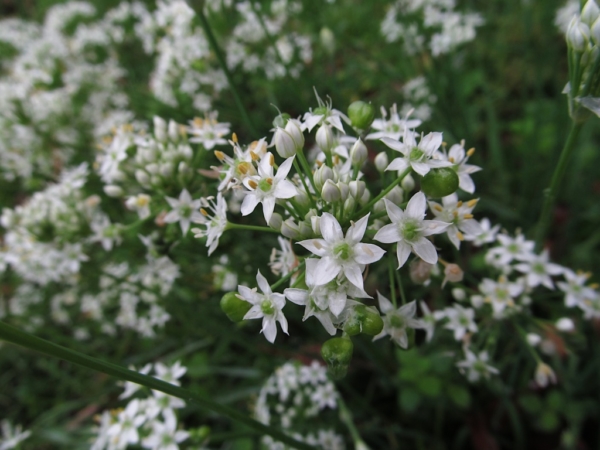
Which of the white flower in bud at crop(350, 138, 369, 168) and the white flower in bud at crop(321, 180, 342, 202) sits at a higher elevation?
the white flower in bud at crop(350, 138, 369, 168)

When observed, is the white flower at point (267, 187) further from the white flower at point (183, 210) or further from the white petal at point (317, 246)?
the white flower at point (183, 210)

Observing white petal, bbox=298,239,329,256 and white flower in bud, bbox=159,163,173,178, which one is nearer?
white petal, bbox=298,239,329,256

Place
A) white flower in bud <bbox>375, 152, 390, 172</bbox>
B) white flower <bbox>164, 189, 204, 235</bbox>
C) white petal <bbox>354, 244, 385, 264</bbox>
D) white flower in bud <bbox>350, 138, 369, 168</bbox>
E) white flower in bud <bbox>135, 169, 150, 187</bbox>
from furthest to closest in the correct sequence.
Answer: white flower in bud <bbox>135, 169, 150, 187</bbox> < white flower <bbox>164, 189, 204, 235</bbox> < white flower in bud <bbox>375, 152, 390, 172</bbox> < white flower in bud <bbox>350, 138, 369, 168</bbox> < white petal <bbox>354, 244, 385, 264</bbox>

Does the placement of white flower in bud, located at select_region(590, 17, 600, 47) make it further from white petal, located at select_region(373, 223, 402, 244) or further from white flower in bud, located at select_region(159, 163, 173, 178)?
white flower in bud, located at select_region(159, 163, 173, 178)

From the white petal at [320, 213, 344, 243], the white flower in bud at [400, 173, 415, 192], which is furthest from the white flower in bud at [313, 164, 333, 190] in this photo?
the white flower in bud at [400, 173, 415, 192]

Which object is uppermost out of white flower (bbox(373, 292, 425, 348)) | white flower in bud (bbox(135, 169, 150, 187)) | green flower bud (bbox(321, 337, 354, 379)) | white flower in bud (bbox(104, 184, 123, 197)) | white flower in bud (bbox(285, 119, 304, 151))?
white flower in bud (bbox(104, 184, 123, 197))

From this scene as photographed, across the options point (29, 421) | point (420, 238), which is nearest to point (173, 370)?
point (420, 238)

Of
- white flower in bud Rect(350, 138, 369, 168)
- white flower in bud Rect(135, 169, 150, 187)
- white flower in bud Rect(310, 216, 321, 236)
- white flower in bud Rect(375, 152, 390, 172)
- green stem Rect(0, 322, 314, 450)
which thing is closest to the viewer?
green stem Rect(0, 322, 314, 450)

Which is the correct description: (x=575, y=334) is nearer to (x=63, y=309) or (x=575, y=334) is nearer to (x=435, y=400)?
(x=435, y=400)
